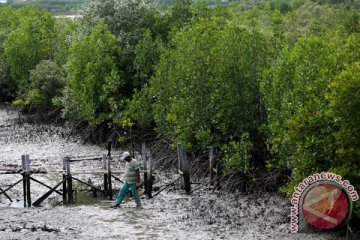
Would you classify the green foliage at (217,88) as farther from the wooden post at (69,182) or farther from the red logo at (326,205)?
the red logo at (326,205)

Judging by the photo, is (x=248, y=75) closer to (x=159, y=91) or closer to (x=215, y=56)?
(x=215, y=56)

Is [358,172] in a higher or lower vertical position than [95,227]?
higher

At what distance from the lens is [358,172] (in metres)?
18.0

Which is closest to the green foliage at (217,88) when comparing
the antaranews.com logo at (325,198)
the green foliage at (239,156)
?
the green foliage at (239,156)

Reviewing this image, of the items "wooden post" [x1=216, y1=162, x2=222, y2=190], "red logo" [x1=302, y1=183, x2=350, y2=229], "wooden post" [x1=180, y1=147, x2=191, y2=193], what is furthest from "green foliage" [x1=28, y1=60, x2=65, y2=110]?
"red logo" [x1=302, y1=183, x2=350, y2=229]

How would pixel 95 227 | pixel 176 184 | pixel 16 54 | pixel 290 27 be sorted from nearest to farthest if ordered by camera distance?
pixel 95 227
pixel 176 184
pixel 290 27
pixel 16 54

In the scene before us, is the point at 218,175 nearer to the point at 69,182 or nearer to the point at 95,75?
the point at 69,182

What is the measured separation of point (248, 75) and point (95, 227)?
10.3 meters

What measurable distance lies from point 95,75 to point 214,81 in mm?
12435

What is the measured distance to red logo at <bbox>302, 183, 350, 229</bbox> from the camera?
17.5 meters

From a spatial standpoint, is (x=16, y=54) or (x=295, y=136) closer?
(x=295, y=136)

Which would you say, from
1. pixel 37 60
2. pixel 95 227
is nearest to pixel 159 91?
pixel 95 227

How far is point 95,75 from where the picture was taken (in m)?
39.2

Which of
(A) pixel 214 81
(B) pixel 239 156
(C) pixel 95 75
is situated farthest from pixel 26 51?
(B) pixel 239 156
